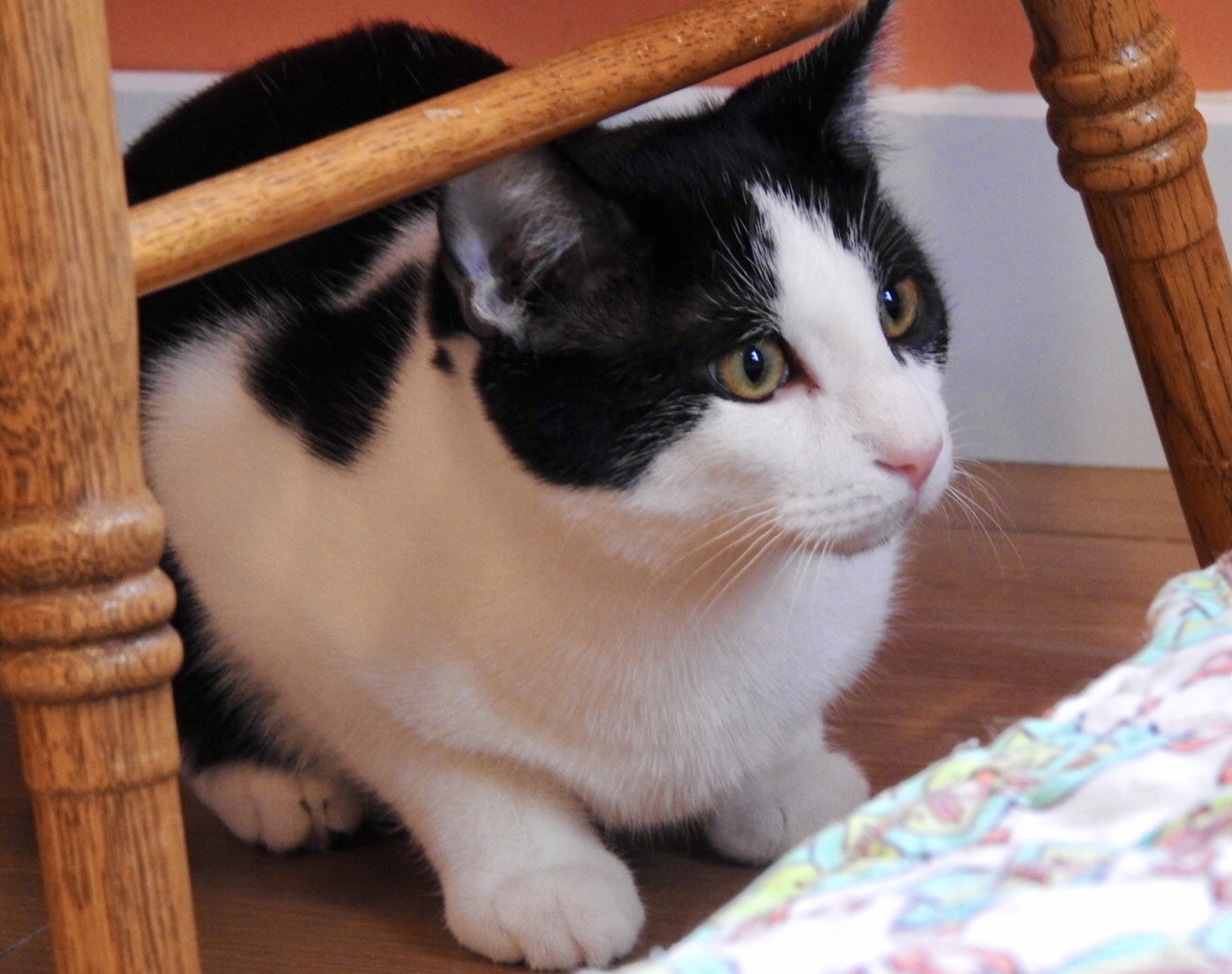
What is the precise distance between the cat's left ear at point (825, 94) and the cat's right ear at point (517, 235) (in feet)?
0.46

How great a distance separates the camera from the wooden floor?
34.1 inches

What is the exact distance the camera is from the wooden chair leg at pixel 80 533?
507mm

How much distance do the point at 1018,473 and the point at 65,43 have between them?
119 centimetres

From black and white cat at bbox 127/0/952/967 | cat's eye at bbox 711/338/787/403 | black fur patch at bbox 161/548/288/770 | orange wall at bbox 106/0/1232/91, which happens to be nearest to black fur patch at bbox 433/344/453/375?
black and white cat at bbox 127/0/952/967

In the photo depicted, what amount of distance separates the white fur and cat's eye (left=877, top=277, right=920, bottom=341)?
24 mm

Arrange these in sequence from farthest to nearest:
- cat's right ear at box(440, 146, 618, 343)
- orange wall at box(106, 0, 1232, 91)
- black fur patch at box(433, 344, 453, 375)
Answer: orange wall at box(106, 0, 1232, 91) → black fur patch at box(433, 344, 453, 375) → cat's right ear at box(440, 146, 618, 343)

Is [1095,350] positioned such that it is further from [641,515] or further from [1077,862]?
[1077,862]

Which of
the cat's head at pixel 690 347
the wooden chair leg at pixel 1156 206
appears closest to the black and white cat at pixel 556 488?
the cat's head at pixel 690 347

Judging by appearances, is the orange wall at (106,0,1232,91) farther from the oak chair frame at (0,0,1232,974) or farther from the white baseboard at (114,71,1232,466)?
the oak chair frame at (0,0,1232,974)

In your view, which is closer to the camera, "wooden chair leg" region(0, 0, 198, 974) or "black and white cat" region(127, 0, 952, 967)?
"wooden chair leg" region(0, 0, 198, 974)

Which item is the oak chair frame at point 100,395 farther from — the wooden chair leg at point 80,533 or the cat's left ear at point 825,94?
the cat's left ear at point 825,94

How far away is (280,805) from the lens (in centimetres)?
97

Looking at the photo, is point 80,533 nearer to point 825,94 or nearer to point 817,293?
point 817,293

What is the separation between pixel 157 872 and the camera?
57 cm
